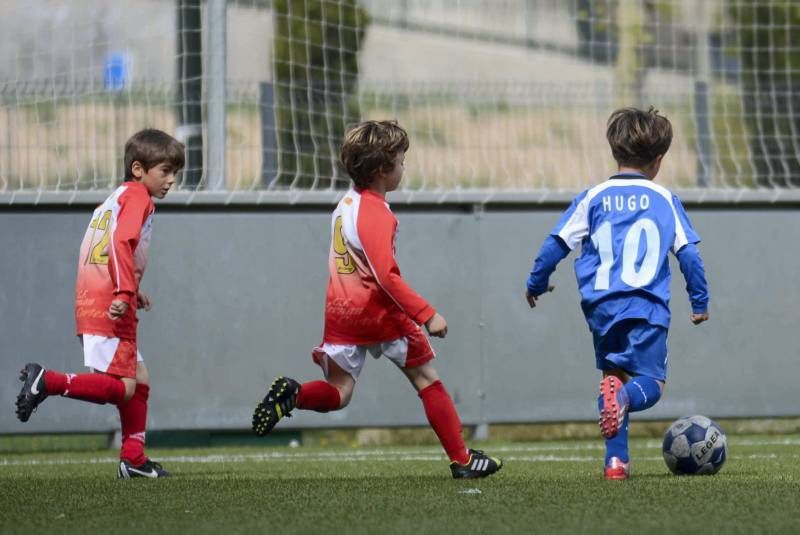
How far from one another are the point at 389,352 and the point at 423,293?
3186 mm

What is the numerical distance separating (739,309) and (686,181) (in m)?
2.12

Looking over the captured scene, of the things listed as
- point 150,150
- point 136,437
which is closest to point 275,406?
point 136,437

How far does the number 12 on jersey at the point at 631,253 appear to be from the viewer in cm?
559

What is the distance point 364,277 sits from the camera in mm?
5676

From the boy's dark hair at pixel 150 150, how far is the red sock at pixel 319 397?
1182mm

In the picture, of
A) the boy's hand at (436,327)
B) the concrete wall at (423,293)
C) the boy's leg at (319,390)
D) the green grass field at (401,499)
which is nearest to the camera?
the green grass field at (401,499)

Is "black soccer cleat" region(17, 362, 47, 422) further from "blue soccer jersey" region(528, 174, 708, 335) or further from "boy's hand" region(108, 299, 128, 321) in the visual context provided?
"blue soccer jersey" region(528, 174, 708, 335)

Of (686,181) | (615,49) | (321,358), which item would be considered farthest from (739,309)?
(321,358)

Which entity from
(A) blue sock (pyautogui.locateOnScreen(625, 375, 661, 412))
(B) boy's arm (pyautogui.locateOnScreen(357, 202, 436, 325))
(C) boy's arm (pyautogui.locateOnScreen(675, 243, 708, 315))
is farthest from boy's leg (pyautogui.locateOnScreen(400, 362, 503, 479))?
(C) boy's arm (pyautogui.locateOnScreen(675, 243, 708, 315))

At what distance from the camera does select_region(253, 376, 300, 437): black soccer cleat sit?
548cm

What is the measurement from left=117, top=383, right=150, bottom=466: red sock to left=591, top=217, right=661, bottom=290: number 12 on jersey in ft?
6.60

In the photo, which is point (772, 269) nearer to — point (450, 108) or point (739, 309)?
point (739, 309)

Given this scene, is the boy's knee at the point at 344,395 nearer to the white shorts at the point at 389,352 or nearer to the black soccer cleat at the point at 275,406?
the white shorts at the point at 389,352

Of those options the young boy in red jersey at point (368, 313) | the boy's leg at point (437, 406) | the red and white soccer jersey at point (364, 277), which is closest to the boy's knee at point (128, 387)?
the young boy in red jersey at point (368, 313)
